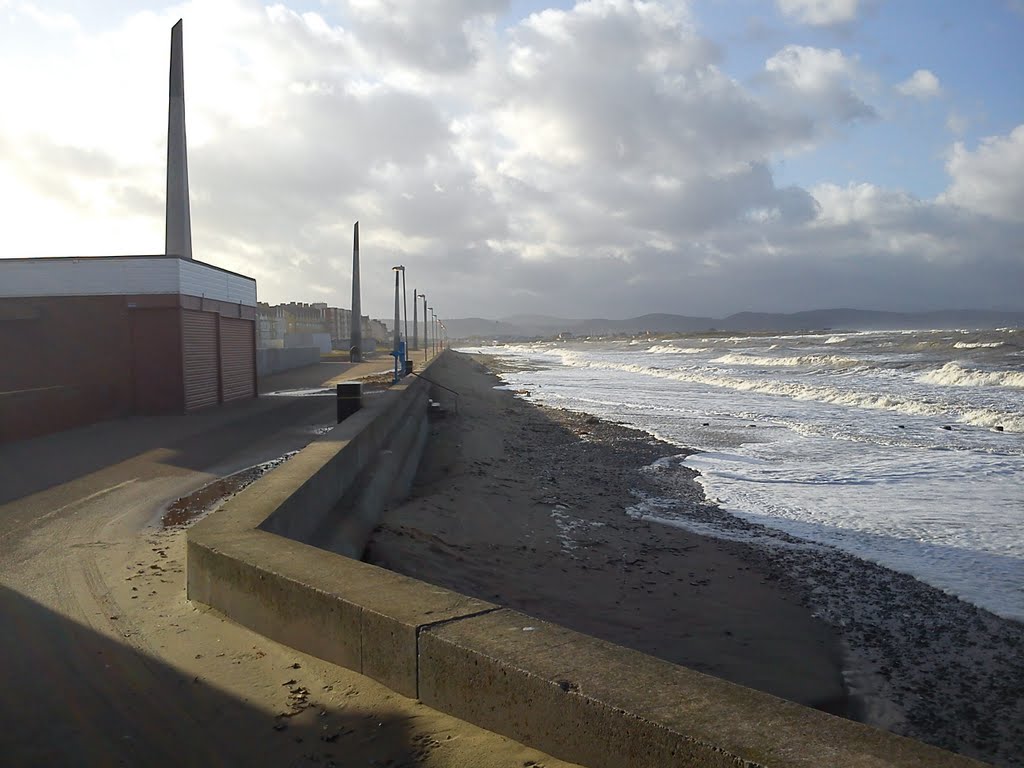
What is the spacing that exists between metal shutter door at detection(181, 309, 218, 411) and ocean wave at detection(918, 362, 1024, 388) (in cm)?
2931

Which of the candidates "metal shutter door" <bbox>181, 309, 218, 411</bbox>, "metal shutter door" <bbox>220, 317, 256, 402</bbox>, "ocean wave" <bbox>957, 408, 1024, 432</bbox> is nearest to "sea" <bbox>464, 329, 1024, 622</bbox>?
"ocean wave" <bbox>957, 408, 1024, 432</bbox>

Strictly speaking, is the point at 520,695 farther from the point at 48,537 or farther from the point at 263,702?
the point at 48,537

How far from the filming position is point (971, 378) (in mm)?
33688

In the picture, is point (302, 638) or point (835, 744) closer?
point (835, 744)

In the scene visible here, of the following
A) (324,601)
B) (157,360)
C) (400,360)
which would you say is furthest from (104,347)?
(324,601)

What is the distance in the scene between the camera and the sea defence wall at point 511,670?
2.65 meters

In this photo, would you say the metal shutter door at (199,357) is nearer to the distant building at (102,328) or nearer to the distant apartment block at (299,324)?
the distant building at (102,328)

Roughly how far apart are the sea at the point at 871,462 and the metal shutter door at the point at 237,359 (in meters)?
11.1

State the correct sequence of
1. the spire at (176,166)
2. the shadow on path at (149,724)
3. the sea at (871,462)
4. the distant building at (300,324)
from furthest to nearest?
the distant building at (300,324), the spire at (176,166), the sea at (871,462), the shadow on path at (149,724)

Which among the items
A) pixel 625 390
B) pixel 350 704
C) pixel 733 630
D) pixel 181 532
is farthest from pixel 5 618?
pixel 625 390

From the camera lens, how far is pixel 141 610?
5082 millimetres

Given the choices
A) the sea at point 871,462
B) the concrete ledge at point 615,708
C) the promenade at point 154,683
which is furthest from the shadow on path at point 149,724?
the sea at point 871,462

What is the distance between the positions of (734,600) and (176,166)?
23221 millimetres

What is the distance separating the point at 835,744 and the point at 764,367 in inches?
2000
